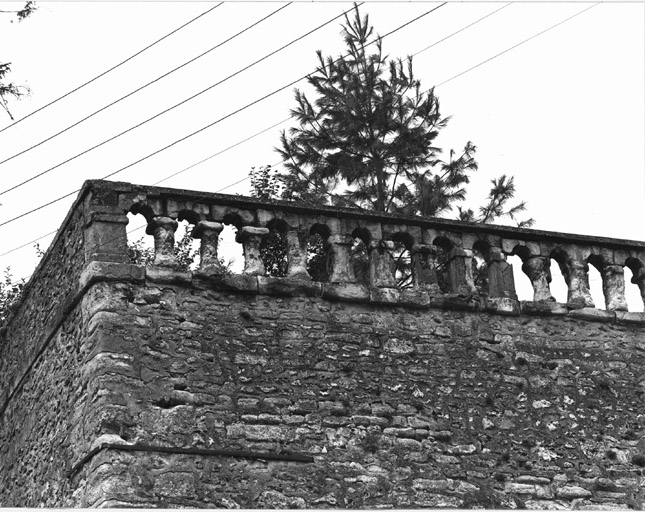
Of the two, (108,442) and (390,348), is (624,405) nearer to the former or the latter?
(390,348)

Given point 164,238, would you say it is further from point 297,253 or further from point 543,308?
point 543,308

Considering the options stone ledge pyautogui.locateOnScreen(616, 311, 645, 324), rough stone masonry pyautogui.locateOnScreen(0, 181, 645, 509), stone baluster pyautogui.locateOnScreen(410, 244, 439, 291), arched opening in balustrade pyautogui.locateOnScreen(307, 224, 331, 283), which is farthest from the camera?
arched opening in balustrade pyautogui.locateOnScreen(307, 224, 331, 283)

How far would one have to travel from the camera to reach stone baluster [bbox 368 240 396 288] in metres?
9.16

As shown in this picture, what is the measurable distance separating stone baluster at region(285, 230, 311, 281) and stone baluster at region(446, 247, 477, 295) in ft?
4.27

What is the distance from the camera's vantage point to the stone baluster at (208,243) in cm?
863

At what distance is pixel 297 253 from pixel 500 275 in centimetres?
182

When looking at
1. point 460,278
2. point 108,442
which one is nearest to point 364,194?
point 460,278

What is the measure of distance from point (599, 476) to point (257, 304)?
10.1 ft

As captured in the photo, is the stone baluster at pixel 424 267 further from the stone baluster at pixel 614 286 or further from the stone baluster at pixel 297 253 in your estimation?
the stone baluster at pixel 614 286

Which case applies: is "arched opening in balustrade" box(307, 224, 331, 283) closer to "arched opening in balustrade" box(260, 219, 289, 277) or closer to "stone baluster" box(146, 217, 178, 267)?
"arched opening in balustrade" box(260, 219, 289, 277)

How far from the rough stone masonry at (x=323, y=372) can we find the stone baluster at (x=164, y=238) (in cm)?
2

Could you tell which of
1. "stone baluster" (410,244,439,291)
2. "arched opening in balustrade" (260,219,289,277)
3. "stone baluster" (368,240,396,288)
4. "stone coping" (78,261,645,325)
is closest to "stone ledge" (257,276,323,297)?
"stone coping" (78,261,645,325)

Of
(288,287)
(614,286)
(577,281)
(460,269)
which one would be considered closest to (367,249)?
(460,269)

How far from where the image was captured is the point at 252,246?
8.82 m
